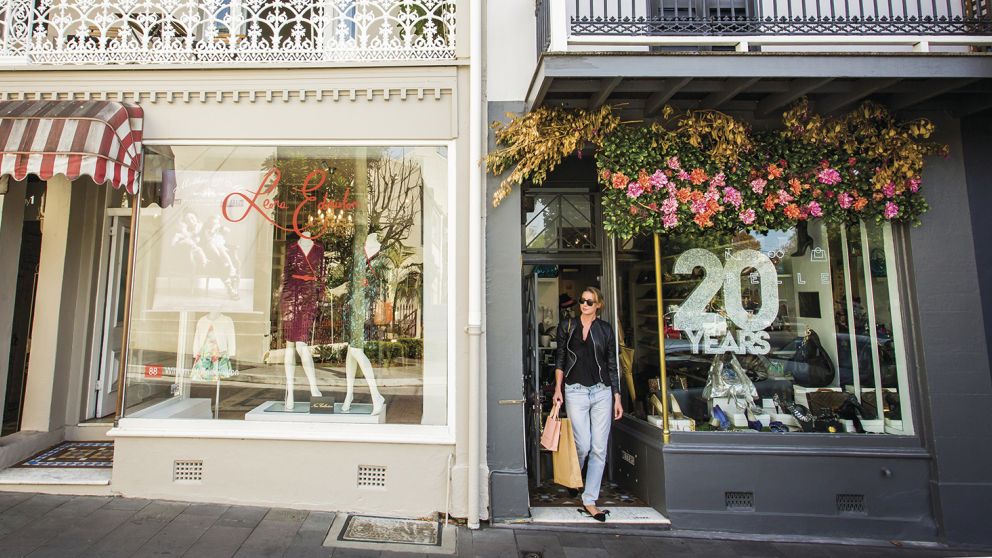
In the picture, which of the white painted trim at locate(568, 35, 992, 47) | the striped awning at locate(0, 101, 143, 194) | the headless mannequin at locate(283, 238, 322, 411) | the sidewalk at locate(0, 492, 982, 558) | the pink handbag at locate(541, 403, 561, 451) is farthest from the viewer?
the headless mannequin at locate(283, 238, 322, 411)

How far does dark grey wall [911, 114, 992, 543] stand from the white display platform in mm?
5443

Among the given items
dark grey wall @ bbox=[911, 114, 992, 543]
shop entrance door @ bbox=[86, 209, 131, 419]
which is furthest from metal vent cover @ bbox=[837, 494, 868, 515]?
shop entrance door @ bbox=[86, 209, 131, 419]

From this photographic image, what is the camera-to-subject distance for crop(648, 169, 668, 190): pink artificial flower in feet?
14.9

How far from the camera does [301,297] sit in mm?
5453

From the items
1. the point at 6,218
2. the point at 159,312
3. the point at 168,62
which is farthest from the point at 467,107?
the point at 6,218

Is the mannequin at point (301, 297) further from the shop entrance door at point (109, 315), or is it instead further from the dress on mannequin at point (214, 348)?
the shop entrance door at point (109, 315)

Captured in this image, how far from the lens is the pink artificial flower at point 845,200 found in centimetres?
456

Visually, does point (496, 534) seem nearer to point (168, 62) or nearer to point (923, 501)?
point (923, 501)

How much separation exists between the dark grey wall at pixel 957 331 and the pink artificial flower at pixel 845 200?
740mm

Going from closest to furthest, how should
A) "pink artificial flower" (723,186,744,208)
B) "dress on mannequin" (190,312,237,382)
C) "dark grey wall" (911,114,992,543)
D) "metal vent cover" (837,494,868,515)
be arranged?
"dark grey wall" (911,114,992,543), "metal vent cover" (837,494,868,515), "pink artificial flower" (723,186,744,208), "dress on mannequin" (190,312,237,382)

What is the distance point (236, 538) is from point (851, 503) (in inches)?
220

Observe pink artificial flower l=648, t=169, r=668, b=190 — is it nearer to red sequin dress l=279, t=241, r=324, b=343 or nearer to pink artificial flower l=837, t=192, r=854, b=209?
pink artificial flower l=837, t=192, r=854, b=209

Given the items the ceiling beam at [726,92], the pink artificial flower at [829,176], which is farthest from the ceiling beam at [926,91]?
the ceiling beam at [726,92]

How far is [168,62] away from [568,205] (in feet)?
15.0
